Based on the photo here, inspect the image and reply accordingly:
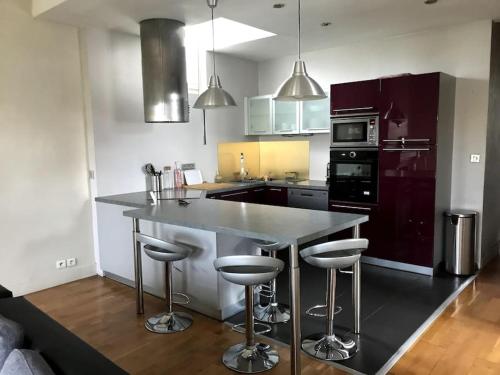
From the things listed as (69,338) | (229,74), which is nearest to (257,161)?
(229,74)

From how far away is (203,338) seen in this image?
2.93m

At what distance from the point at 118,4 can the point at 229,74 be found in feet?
7.44

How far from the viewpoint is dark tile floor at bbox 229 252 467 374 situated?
2.74m

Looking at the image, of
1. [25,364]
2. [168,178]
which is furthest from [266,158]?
[25,364]

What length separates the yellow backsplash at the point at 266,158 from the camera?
18.4ft

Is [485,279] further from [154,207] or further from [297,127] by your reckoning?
[154,207]

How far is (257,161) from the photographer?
20.2ft

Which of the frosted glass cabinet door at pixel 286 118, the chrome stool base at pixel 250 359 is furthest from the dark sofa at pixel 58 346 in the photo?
the frosted glass cabinet door at pixel 286 118

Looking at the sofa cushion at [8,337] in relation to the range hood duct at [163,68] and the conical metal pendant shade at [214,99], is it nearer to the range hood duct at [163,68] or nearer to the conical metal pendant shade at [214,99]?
the conical metal pendant shade at [214,99]

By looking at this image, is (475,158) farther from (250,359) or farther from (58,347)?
(58,347)

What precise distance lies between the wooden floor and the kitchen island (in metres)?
0.27

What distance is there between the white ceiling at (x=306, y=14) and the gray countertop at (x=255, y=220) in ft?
5.63

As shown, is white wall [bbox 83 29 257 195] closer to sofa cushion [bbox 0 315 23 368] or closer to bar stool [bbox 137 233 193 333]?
bar stool [bbox 137 233 193 333]

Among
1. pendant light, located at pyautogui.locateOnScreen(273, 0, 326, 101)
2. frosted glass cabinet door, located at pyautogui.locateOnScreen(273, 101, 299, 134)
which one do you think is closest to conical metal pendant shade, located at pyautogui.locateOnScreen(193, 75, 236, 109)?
pendant light, located at pyautogui.locateOnScreen(273, 0, 326, 101)
